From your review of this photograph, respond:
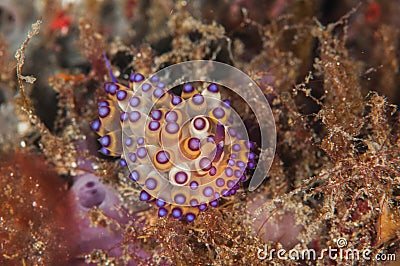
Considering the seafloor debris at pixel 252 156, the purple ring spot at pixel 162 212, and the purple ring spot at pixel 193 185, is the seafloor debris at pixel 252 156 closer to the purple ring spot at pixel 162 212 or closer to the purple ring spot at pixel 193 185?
the purple ring spot at pixel 162 212

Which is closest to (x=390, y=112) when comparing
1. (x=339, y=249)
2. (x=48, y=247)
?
(x=339, y=249)

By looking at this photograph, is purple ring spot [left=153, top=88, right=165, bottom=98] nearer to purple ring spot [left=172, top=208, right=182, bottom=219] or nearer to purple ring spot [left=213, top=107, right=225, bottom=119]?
purple ring spot [left=213, top=107, right=225, bottom=119]

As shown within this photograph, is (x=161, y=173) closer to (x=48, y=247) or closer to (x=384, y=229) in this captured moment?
(x=48, y=247)

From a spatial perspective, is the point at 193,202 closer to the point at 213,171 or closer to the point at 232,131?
the point at 213,171

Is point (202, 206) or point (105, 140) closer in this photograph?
point (202, 206)

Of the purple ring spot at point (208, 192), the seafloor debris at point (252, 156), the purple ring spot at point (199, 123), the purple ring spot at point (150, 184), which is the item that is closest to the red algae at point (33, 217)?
the seafloor debris at point (252, 156)

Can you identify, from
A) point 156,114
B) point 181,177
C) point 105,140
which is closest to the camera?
point 181,177

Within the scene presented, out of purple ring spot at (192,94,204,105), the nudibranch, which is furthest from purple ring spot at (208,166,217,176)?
purple ring spot at (192,94,204,105)
